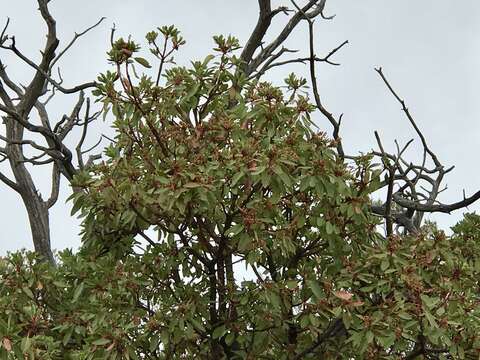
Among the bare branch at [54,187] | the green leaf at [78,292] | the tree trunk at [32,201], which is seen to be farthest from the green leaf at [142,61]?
the bare branch at [54,187]

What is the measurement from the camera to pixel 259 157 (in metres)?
6.44

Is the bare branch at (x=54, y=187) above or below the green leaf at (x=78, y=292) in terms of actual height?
above

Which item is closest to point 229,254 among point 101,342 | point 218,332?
point 218,332

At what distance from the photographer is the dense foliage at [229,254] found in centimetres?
646

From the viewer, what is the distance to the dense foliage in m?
6.46

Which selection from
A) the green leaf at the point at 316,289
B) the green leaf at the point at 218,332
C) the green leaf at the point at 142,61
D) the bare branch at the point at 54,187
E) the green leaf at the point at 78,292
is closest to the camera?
the green leaf at the point at 316,289

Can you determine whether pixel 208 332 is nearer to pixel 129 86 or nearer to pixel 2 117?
pixel 129 86

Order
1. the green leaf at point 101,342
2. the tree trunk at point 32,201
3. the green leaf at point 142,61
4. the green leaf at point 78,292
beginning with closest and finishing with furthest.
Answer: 1. the green leaf at point 101,342
2. the green leaf at point 142,61
3. the green leaf at point 78,292
4. the tree trunk at point 32,201

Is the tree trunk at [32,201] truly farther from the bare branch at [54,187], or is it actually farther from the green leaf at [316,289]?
the green leaf at [316,289]

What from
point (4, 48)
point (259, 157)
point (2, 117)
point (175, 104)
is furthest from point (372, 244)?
point (2, 117)

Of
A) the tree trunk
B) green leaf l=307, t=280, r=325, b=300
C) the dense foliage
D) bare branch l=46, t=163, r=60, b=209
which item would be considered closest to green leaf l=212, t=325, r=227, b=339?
the dense foliage

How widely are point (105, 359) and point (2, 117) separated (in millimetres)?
8773

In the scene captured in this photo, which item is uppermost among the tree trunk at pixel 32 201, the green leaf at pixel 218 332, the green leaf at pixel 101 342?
the tree trunk at pixel 32 201

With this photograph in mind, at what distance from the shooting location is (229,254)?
730cm
